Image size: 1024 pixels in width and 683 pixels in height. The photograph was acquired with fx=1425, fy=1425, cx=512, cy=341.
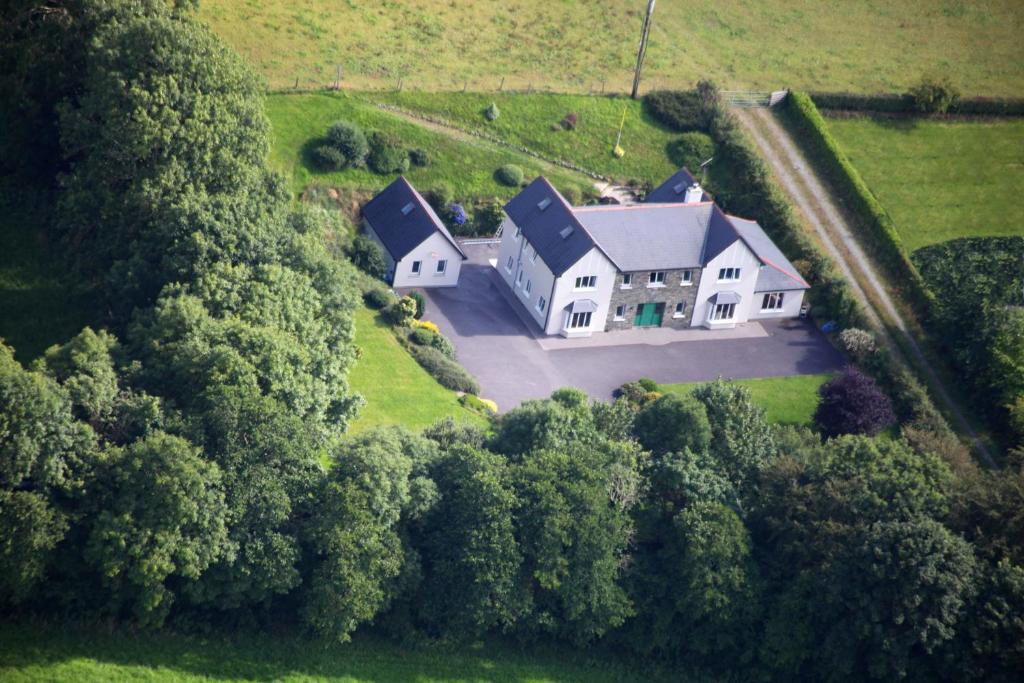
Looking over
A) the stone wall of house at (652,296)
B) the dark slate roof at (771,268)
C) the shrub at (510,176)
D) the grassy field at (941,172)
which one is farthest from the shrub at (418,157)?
the grassy field at (941,172)

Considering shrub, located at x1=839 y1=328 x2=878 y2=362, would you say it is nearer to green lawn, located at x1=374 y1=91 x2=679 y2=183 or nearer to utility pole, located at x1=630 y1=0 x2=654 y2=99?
green lawn, located at x1=374 y1=91 x2=679 y2=183

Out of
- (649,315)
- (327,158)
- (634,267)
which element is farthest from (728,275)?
(327,158)

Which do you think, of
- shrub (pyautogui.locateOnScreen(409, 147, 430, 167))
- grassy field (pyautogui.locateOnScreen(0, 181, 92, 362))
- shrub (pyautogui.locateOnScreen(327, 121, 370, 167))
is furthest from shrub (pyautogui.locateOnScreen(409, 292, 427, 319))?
grassy field (pyautogui.locateOnScreen(0, 181, 92, 362))

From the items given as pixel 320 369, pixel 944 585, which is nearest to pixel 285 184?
pixel 320 369

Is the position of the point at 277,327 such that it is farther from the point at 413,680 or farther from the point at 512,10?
the point at 512,10

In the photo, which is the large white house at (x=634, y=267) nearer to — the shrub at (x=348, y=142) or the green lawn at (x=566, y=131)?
the green lawn at (x=566, y=131)

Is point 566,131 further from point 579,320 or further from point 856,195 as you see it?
point 856,195

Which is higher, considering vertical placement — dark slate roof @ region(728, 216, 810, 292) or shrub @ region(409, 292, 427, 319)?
dark slate roof @ region(728, 216, 810, 292)
